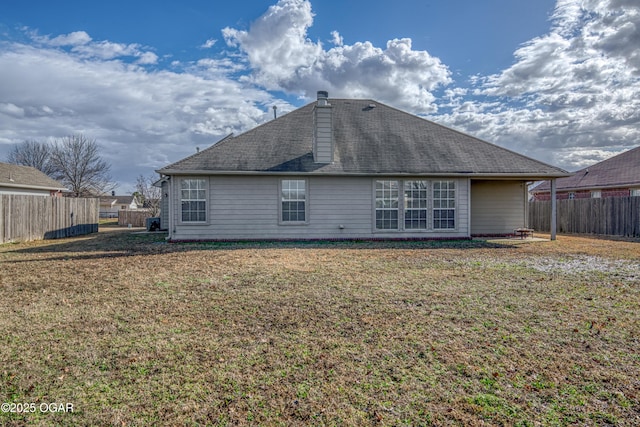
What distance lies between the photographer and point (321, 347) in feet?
13.0

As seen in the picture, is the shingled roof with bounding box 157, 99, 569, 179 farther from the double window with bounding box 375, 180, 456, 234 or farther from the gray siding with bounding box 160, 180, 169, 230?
the gray siding with bounding box 160, 180, 169, 230

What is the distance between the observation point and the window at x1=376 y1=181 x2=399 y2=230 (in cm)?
1429

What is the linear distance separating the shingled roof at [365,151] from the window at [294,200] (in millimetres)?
619

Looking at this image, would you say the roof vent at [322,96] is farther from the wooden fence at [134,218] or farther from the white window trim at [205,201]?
the wooden fence at [134,218]

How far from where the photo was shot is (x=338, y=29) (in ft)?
52.7

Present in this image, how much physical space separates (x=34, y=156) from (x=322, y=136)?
47.2 m

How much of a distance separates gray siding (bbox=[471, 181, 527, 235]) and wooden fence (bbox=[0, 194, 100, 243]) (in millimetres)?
18682

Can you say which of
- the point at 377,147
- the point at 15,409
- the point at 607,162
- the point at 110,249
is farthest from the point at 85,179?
the point at 607,162

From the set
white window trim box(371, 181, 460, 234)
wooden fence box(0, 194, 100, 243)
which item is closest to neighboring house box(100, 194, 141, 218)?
wooden fence box(0, 194, 100, 243)

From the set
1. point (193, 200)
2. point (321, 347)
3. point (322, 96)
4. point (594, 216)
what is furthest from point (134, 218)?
point (594, 216)

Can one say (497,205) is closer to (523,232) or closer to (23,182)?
(523,232)

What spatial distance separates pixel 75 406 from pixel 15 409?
0.44 meters

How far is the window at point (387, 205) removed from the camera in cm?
1429

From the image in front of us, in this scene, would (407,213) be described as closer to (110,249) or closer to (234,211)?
(234,211)
